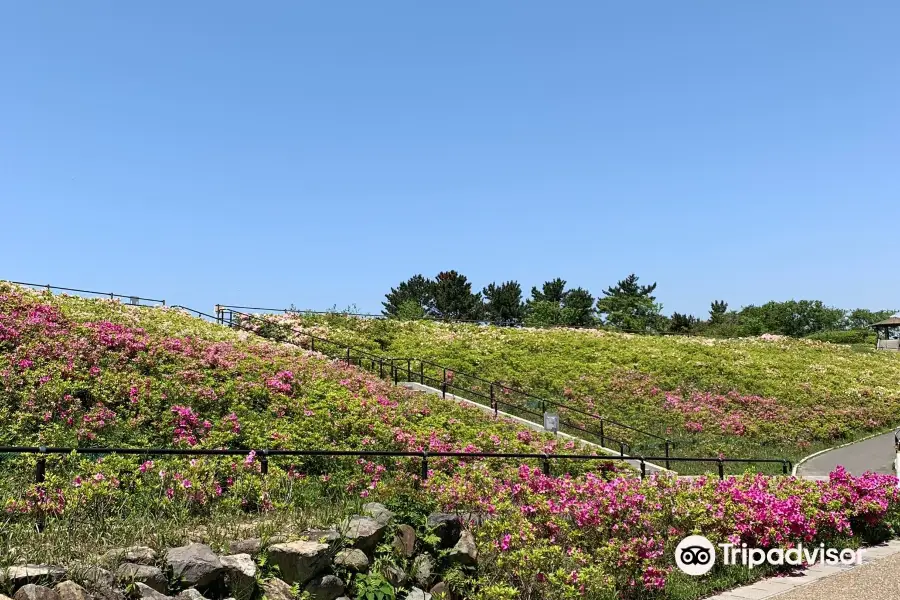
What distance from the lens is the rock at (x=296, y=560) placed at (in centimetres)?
606

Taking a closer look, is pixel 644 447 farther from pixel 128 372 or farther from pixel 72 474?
pixel 72 474

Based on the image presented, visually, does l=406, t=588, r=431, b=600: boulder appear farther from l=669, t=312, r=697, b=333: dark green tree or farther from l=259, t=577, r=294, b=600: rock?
l=669, t=312, r=697, b=333: dark green tree

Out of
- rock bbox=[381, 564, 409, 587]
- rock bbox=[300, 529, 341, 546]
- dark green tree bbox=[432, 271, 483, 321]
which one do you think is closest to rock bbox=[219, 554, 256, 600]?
rock bbox=[300, 529, 341, 546]

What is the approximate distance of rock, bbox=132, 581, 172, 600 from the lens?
512 centimetres

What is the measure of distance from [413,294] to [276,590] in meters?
79.2

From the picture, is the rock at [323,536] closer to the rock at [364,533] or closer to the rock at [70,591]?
the rock at [364,533]

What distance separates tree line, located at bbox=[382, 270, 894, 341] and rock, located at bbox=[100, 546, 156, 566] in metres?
46.5

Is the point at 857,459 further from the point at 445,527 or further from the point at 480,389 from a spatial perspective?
the point at 445,527

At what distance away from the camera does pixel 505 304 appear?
82438 millimetres

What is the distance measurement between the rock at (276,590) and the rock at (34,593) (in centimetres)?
168

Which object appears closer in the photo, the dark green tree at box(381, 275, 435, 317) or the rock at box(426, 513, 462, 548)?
the rock at box(426, 513, 462, 548)

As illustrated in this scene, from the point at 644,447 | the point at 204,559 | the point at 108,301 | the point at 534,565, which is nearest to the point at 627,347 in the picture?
the point at 644,447

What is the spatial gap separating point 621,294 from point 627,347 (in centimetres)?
4080

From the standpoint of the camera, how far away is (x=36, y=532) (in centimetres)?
592
